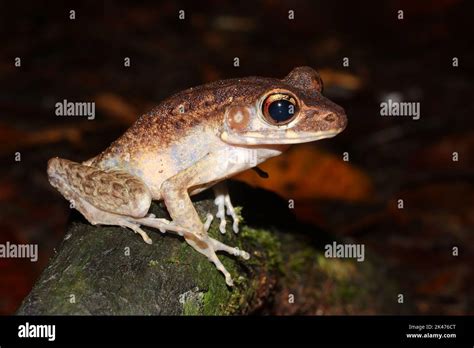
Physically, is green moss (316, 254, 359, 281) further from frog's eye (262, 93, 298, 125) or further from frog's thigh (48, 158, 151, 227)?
frog's thigh (48, 158, 151, 227)

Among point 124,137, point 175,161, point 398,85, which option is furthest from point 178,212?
point 398,85

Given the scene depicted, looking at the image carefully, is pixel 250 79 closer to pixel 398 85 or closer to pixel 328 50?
pixel 398 85

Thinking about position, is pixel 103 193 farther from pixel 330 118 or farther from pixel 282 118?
pixel 330 118

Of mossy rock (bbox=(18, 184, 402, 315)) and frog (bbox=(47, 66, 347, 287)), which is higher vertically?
frog (bbox=(47, 66, 347, 287))

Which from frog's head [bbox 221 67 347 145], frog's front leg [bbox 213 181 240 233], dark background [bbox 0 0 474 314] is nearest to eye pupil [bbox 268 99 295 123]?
frog's head [bbox 221 67 347 145]

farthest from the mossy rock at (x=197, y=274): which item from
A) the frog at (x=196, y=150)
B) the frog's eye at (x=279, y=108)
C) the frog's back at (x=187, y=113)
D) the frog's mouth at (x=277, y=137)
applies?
the frog's eye at (x=279, y=108)

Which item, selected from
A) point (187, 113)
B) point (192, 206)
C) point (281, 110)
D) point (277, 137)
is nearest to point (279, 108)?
point (281, 110)
